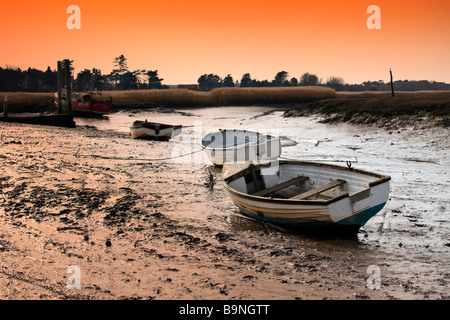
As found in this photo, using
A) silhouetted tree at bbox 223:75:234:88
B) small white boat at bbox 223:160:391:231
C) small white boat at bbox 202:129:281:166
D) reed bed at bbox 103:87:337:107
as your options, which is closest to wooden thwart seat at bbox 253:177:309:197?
small white boat at bbox 223:160:391:231

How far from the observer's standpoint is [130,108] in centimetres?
5047

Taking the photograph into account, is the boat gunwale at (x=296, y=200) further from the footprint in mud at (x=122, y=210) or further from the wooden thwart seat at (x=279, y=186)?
the footprint in mud at (x=122, y=210)

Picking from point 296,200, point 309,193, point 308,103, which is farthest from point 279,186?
point 308,103

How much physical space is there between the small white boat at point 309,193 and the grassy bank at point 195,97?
4354 centimetres

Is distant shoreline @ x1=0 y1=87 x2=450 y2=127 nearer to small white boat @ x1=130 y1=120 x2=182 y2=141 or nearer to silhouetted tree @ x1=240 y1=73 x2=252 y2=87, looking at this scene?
small white boat @ x1=130 y1=120 x2=182 y2=141

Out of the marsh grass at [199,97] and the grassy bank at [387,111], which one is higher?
the marsh grass at [199,97]

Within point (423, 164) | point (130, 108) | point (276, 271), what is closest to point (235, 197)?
point (276, 271)

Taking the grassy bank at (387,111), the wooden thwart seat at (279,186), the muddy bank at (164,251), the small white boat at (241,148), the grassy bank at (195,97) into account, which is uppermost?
the grassy bank at (195,97)

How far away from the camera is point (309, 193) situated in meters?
8.50

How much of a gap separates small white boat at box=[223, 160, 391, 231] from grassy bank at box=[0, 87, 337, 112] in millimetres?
43544

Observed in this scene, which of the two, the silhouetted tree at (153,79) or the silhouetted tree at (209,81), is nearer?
the silhouetted tree at (153,79)

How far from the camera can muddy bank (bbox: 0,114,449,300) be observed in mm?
5504

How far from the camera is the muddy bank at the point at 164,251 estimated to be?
18.1 ft

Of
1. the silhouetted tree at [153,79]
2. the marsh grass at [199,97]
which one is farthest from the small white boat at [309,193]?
the silhouetted tree at [153,79]
